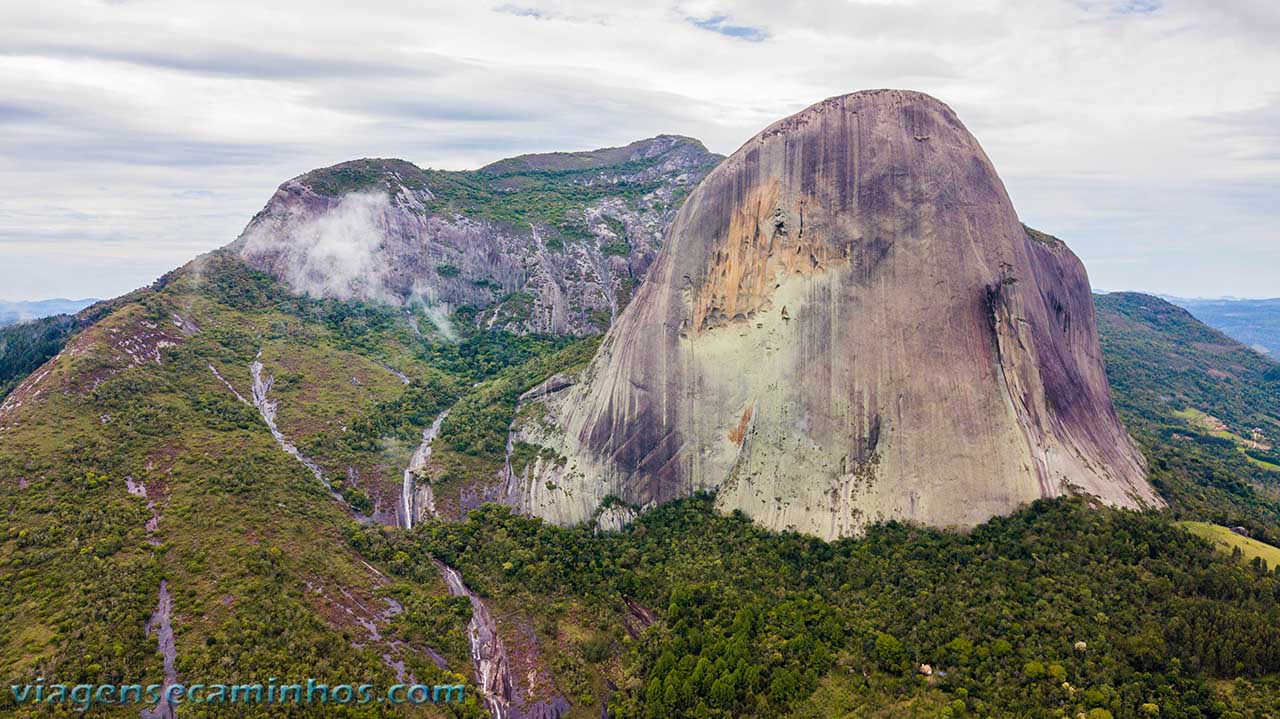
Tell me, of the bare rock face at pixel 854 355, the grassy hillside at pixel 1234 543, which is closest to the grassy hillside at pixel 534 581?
the grassy hillside at pixel 1234 543

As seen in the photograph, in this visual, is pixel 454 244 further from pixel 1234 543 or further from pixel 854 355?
pixel 1234 543

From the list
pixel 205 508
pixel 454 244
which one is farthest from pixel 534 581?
pixel 454 244

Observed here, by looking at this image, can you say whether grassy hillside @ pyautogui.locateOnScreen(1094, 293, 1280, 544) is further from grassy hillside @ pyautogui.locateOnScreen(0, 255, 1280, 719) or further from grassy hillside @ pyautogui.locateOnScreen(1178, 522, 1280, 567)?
grassy hillside @ pyautogui.locateOnScreen(1178, 522, 1280, 567)

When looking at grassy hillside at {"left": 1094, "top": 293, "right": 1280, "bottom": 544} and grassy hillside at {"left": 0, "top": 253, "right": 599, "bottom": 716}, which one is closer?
grassy hillside at {"left": 0, "top": 253, "right": 599, "bottom": 716}

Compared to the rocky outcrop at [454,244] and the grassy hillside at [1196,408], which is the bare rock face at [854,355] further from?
the rocky outcrop at [454,244]

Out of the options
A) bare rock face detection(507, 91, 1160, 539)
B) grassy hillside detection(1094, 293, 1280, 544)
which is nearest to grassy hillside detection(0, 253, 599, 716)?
bare rock face detection(507, 91, 1160, 539)

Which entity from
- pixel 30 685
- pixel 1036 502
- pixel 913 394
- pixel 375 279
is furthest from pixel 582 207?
pixel 30 685

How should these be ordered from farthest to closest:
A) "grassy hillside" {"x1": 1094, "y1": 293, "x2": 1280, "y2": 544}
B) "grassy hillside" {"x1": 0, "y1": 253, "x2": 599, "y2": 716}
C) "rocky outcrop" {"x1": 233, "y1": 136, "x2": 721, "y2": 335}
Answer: "rocky outcrop" {"x1": 233, "y1": 136, "x2": 721, "y2": 335} → "grassy hillside" {"x1": 1094, "y1": 293, "x2": 1280, "y2": 544} → "grassy hillside" {"x1": 0, "y1": 253, "x2": 599, "y2": 716}
